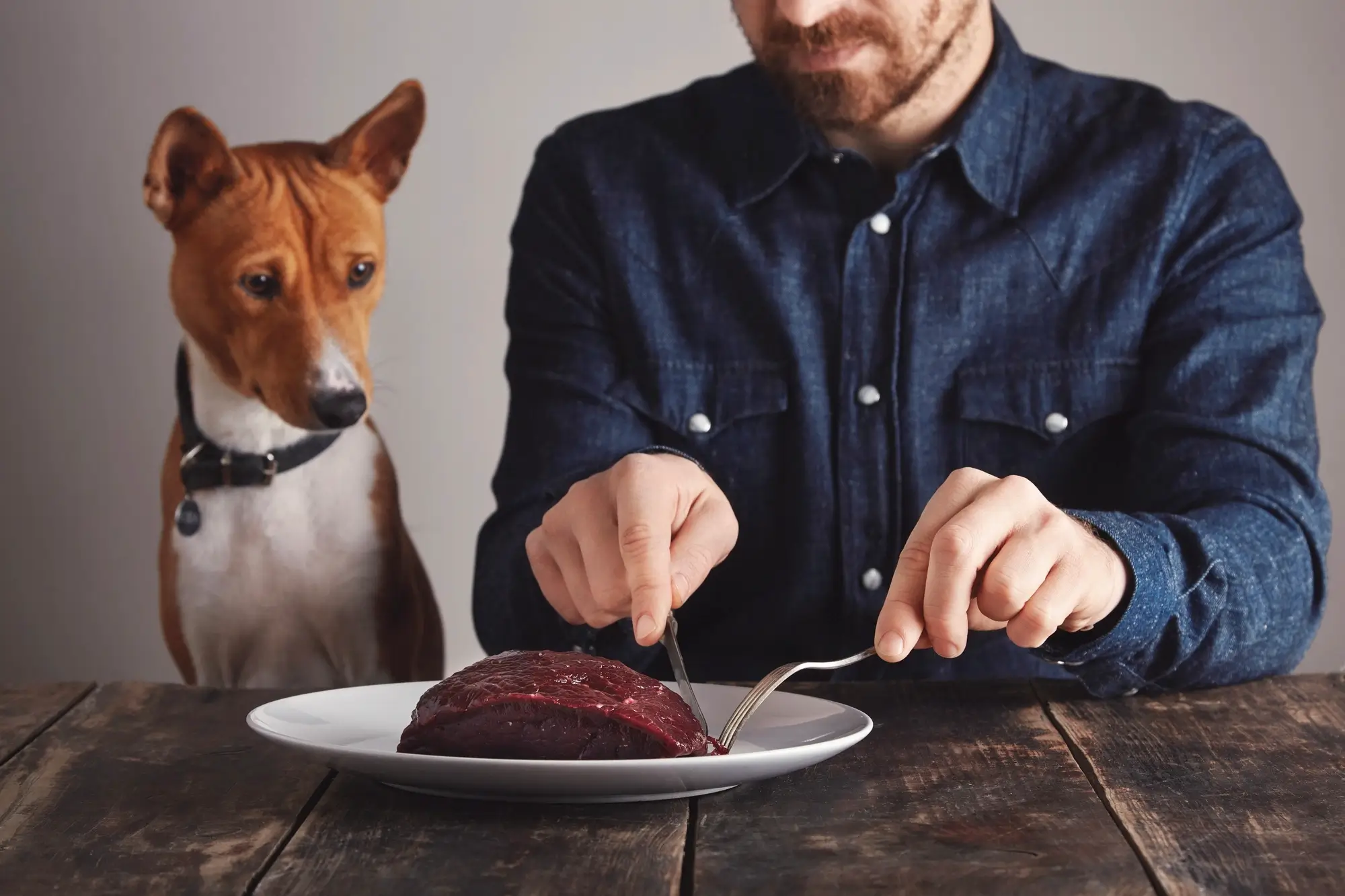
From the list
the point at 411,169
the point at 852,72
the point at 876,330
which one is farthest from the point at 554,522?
the point at 411,169

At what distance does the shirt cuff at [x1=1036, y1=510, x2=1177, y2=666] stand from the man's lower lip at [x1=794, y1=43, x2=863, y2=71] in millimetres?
583

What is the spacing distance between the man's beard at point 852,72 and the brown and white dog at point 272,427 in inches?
18.7

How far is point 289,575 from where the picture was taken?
143 centimetres

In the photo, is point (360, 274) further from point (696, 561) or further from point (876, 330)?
point (696, 561)

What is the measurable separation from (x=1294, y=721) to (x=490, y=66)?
1196 millimetres

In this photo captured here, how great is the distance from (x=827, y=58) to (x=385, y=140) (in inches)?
20.2

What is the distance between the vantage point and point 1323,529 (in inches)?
49.0

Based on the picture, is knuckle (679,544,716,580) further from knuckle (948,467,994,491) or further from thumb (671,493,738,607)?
knuckle (948,467,994,491)

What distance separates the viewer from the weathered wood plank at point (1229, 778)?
0.64 metres

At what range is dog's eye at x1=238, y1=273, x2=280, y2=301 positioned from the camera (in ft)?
4.59

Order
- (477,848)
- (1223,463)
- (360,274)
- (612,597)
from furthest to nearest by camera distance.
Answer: (360,274) < (1223,463) < (612,597) < (477,848)

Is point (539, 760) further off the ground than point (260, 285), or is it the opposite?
point (260, 285)

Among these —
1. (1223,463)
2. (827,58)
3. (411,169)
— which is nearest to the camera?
(1223,463)

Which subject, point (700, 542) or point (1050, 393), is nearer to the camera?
point (700, 542)
